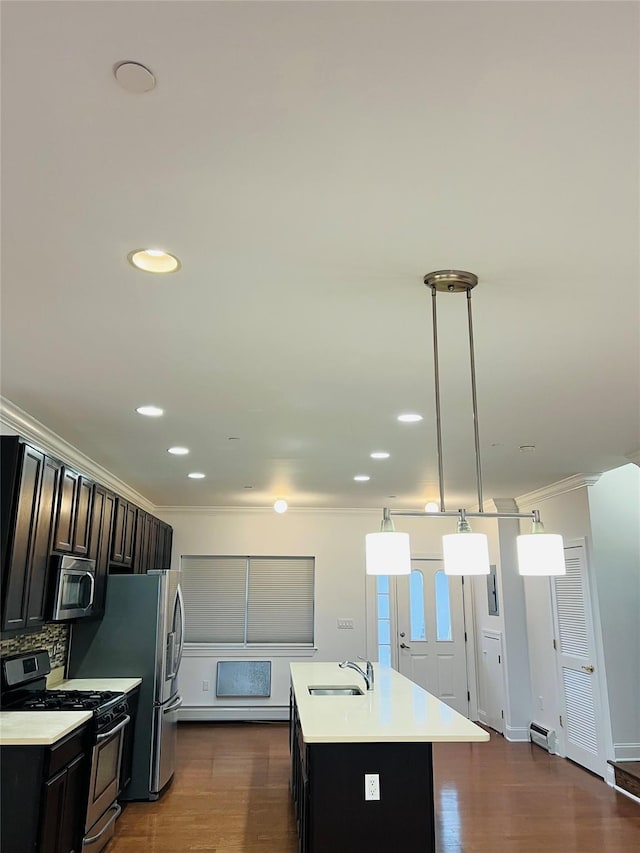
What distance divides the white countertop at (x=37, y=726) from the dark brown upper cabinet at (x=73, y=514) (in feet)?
2.97

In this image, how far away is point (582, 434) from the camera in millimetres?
4020

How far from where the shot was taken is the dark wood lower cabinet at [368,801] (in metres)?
3.00

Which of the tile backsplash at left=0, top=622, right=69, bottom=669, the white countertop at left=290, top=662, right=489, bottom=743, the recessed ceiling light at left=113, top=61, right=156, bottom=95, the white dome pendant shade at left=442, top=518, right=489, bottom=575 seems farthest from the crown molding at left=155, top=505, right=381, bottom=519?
the recessed ceiling light at left=113, top=61, right=156, bottom=95

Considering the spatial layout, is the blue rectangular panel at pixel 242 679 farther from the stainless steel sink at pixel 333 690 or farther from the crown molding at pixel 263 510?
the stainless steel sink at pixel 333 690

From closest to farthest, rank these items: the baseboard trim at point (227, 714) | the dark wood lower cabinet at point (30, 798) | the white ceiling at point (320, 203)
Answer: the white ceiling at point (320, 203) < the dark wood lower cabinet at point (30, 798) < the baseboard trim at point (227, 714)

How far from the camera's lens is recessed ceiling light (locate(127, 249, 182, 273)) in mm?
1887

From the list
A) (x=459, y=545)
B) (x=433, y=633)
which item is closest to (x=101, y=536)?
(x=459, y=545)

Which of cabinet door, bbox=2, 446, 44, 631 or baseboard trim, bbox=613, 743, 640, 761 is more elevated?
cabinet door, bbox=2, 446, 44, 631

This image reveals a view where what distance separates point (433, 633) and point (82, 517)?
5052 millimetres

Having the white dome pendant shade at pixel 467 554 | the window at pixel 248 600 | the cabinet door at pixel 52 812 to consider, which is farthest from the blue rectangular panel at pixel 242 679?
the white dome pendant shade at pixel 467 554

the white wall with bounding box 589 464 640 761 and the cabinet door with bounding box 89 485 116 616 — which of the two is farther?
the white wall with bounding box 589 464 640 761

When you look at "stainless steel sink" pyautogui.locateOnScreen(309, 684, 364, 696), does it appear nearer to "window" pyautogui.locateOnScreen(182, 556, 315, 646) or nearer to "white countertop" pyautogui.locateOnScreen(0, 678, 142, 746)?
"white countertop" pyautogui.locateOnScreen(0, 678, 142, 746)

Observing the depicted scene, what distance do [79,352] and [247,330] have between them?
31.5 inches

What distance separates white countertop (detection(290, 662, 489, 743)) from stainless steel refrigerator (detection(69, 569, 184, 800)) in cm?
108
